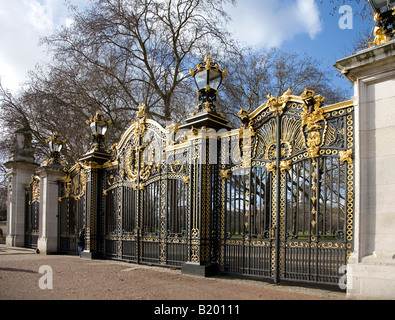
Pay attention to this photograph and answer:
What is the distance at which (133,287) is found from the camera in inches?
250

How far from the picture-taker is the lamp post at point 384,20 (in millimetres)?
5328

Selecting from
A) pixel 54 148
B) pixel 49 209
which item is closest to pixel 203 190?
pixel 49 209

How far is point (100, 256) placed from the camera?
10969 millimetres

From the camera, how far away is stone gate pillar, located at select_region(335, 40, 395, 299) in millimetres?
4949

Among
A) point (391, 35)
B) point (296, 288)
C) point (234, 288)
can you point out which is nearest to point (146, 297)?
point (234, 288)

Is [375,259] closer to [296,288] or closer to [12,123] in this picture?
[296,288]

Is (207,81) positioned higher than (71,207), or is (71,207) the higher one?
(207,81)

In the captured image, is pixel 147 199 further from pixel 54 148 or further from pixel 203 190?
pixel 54 148

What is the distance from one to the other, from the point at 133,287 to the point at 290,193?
3262mm

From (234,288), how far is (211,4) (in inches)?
530

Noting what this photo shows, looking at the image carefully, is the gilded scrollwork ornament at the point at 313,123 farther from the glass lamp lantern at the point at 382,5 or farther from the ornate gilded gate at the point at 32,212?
the ornate gilded gate at the point at 32,212

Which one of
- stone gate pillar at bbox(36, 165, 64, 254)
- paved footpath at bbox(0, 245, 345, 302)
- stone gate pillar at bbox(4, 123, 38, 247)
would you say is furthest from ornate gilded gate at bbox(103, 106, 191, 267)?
stone gate pillar at bbox(4, 123, 38, 247)

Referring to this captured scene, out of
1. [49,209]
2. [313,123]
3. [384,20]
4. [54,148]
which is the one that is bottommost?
[49,209]

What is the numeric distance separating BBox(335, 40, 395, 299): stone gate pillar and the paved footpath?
29.5 inches
